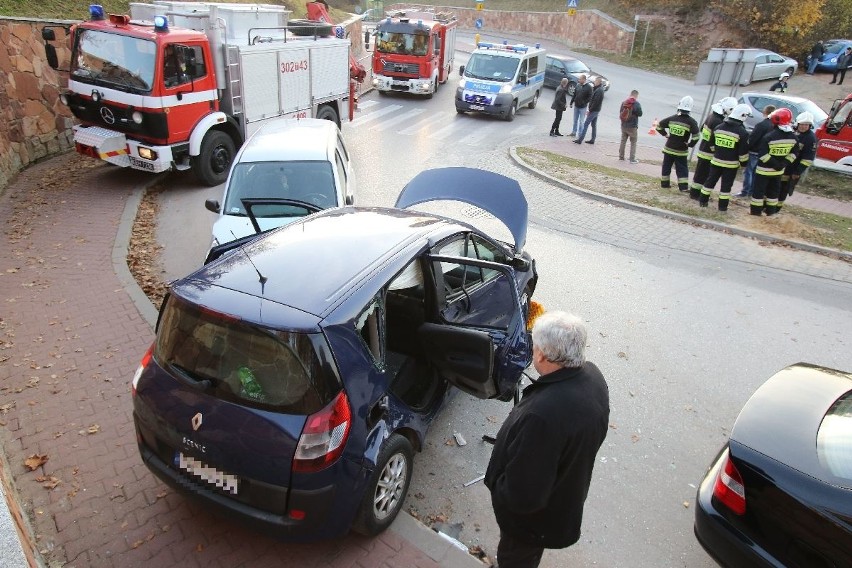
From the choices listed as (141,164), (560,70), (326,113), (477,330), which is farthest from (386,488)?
(560,70)

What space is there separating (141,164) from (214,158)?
1.39 m

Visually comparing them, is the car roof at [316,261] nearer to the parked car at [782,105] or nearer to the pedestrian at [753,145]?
the pedestrian at [753,145]

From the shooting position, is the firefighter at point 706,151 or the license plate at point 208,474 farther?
the firefighter at point 706,151

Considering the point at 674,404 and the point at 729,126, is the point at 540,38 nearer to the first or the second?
the point at 729,126

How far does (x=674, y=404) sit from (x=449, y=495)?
2499 millimetres

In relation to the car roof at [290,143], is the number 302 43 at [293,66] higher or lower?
higher

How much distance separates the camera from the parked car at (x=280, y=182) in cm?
678

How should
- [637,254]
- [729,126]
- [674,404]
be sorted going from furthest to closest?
[729,126], [637,254], [674,404]

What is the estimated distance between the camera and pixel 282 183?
7070 mm

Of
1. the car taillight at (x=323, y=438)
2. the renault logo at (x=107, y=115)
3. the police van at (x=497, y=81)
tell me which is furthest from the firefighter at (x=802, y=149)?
the renault logo at (x=107, y=115)

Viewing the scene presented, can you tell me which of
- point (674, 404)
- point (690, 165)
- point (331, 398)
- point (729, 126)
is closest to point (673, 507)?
point (674, 404)

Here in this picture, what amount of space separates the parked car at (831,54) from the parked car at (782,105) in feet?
48.3

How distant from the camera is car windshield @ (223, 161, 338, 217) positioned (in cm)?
697

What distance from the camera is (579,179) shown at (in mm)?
12250
